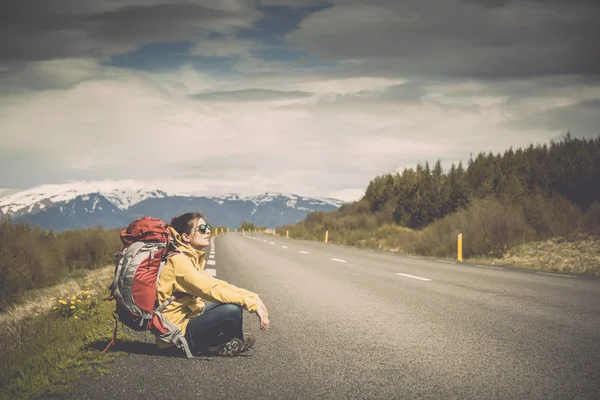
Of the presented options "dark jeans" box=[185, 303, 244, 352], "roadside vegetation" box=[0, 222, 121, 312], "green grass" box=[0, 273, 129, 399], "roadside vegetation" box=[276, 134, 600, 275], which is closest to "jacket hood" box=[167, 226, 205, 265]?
"dark jeans" box=[185, 303, 244, 352]

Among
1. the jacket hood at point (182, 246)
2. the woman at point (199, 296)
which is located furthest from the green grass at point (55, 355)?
the jacket hood at point (182, 246)

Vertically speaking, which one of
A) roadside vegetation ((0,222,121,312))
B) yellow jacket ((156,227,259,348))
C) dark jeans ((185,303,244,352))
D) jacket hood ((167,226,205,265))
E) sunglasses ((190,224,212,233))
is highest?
sunglasses ((190,224,212,233))

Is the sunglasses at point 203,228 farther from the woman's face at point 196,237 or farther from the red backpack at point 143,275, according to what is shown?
the red backpack at point 143,275

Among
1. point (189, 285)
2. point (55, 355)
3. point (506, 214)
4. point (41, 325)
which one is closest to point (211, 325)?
point (189, 285)

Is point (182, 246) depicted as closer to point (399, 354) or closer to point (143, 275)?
point (143, 275)

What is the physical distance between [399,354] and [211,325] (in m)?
1.83

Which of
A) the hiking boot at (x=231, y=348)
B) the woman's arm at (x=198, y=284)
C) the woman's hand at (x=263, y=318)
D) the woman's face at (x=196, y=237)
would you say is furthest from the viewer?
the hiking boot at (x=231, y=348)

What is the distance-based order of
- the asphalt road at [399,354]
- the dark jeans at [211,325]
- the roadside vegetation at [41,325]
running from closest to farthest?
1. the asphalt road at [399,354]
2. the roadside vegetation at [41,325]
3. the dark jeans at [211,325]

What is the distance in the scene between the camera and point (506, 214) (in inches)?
752

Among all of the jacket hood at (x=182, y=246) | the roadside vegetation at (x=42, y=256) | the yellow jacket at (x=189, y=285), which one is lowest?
the roadside vegetation at (x=42, y=256)

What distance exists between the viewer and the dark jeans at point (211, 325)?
4.43m

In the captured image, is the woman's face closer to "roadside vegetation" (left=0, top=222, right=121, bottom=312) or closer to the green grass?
the green grass

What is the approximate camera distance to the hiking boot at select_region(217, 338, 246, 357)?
4.54 meters

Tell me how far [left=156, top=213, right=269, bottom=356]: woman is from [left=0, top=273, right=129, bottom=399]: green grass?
73 cm
